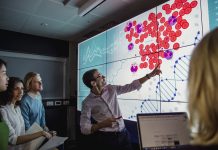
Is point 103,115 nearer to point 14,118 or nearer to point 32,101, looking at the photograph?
point 14,118

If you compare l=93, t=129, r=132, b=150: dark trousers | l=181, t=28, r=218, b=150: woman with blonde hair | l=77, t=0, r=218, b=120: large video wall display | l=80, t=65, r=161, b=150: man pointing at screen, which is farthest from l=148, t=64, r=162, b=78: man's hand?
l=181, t=28, r=218, b=150: woman with blonde hair

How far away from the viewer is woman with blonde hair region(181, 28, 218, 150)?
1.58 ft

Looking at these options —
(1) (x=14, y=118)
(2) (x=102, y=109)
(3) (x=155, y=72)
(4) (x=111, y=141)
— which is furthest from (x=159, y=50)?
(1) (x=14, y=118)

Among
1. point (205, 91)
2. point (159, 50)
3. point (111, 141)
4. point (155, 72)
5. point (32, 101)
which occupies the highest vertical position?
point (159, 50)

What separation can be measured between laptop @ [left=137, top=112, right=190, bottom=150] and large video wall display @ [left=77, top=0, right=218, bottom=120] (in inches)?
21.1

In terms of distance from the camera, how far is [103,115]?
1768mm

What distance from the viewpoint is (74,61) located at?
433cm

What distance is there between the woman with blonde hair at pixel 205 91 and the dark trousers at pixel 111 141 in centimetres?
124

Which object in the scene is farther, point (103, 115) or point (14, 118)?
point (103, 115)

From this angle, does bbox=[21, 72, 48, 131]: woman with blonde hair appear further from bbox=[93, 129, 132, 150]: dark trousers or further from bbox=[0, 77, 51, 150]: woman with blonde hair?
bbox=[93, 129, 132, 150]: dark trousers

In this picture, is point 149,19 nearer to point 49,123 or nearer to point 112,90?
point 112,90

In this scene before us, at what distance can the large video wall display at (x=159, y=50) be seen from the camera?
1.70m

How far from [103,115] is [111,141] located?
254 mm

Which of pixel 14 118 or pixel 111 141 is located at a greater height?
pixel 14 118
